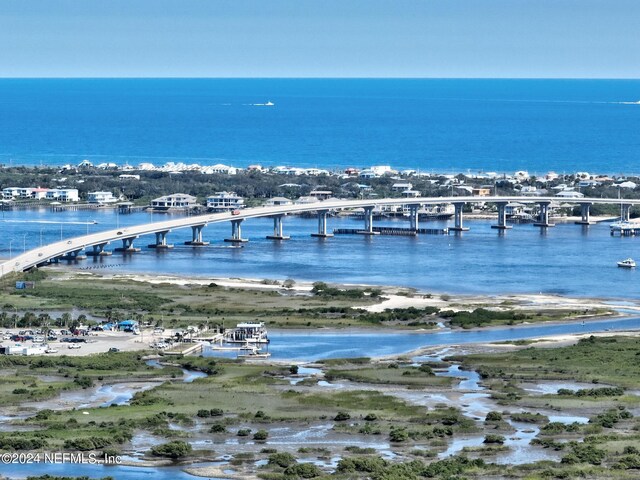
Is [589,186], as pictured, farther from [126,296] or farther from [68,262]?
→ [126,296]

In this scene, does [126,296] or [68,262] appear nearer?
[126,296]

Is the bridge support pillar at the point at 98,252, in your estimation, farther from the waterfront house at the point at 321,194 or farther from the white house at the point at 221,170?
the white house at the point at 221,170

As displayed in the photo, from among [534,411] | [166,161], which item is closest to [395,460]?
[534,411]

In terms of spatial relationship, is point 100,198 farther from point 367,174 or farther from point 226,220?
point 367,174

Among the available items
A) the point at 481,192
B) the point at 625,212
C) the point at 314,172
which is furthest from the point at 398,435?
the point at 314,172

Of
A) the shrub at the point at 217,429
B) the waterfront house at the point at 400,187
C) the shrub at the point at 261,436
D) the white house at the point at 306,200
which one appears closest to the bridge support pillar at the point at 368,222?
the white house at the point at 306,200

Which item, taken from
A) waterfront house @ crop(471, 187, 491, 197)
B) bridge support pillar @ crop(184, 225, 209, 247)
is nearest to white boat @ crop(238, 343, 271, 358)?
bridge support pillar @ crop(184, 225, 209, 247)
